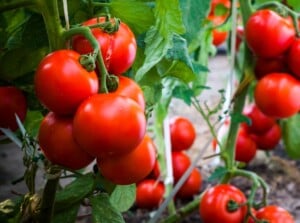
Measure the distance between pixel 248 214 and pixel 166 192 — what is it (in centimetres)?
24

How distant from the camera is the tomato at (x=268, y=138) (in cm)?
145

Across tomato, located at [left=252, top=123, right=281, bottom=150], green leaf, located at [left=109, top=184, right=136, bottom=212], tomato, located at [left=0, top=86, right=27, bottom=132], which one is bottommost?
tomato, located at [left=252, top=123, right=281, bottom=150]

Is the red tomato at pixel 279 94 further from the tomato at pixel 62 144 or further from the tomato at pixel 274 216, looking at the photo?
the tomato at pixel 62 144

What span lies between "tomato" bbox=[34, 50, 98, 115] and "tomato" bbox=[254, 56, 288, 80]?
0.66m

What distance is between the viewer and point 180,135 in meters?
1.32

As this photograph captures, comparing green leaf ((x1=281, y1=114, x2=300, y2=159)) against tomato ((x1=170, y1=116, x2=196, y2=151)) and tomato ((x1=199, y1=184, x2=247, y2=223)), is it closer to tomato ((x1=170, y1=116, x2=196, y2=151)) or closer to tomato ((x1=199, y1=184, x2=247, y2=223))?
tomato ((x1=170, y1=116, x2=196, y2=151))

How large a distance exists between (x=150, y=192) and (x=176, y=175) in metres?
0.08

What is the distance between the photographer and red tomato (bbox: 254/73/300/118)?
3.25ft

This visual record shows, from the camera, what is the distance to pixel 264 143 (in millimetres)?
1457

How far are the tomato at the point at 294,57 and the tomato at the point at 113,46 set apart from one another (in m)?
0.56

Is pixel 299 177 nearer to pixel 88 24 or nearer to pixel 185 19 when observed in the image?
pixel 185 19

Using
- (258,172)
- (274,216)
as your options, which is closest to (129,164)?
(274,216)

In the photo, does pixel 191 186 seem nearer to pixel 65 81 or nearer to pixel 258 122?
pixel 258 122

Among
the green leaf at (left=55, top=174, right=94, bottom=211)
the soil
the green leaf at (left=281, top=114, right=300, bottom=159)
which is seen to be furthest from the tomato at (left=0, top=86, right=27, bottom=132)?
the green leaf at (left=281, top=114, right=300, bottom=159)
